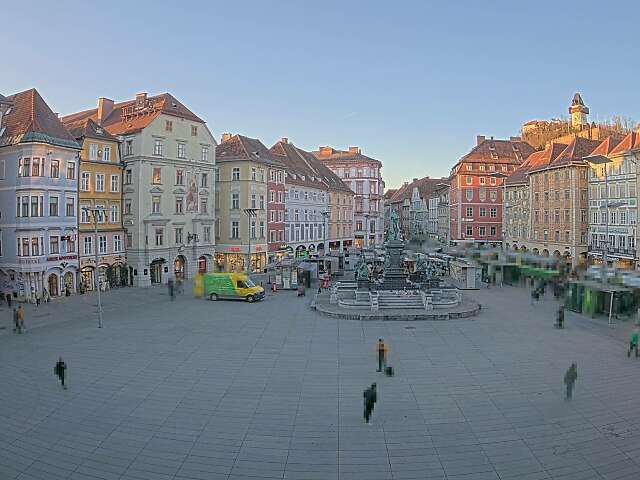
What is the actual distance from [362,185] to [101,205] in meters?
55.0

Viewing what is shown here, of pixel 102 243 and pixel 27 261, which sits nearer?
pixel 27 261

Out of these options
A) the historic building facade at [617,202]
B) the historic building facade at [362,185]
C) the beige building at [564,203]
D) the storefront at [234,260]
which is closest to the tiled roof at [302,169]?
the historic building facade at [362,185]

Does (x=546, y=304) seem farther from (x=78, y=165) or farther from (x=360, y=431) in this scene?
(x=78, y=165)

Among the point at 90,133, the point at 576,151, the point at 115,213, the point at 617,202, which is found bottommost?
the point at 115,213

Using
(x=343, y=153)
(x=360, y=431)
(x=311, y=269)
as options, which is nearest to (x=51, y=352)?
(x=360, y=431)

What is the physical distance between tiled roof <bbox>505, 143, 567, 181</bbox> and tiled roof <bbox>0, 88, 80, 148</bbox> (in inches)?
2022

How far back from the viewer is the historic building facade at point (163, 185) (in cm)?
4662

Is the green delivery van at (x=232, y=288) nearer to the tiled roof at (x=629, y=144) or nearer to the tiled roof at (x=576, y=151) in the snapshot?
the tiled roof at (x=629, y=144)

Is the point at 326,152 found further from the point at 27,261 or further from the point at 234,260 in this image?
the point at 27,261

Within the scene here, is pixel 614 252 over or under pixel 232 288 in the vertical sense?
over

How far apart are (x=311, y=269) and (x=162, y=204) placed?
49.1ft

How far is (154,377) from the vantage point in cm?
1856

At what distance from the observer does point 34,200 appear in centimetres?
3722

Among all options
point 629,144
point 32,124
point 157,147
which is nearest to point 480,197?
point 629,144
